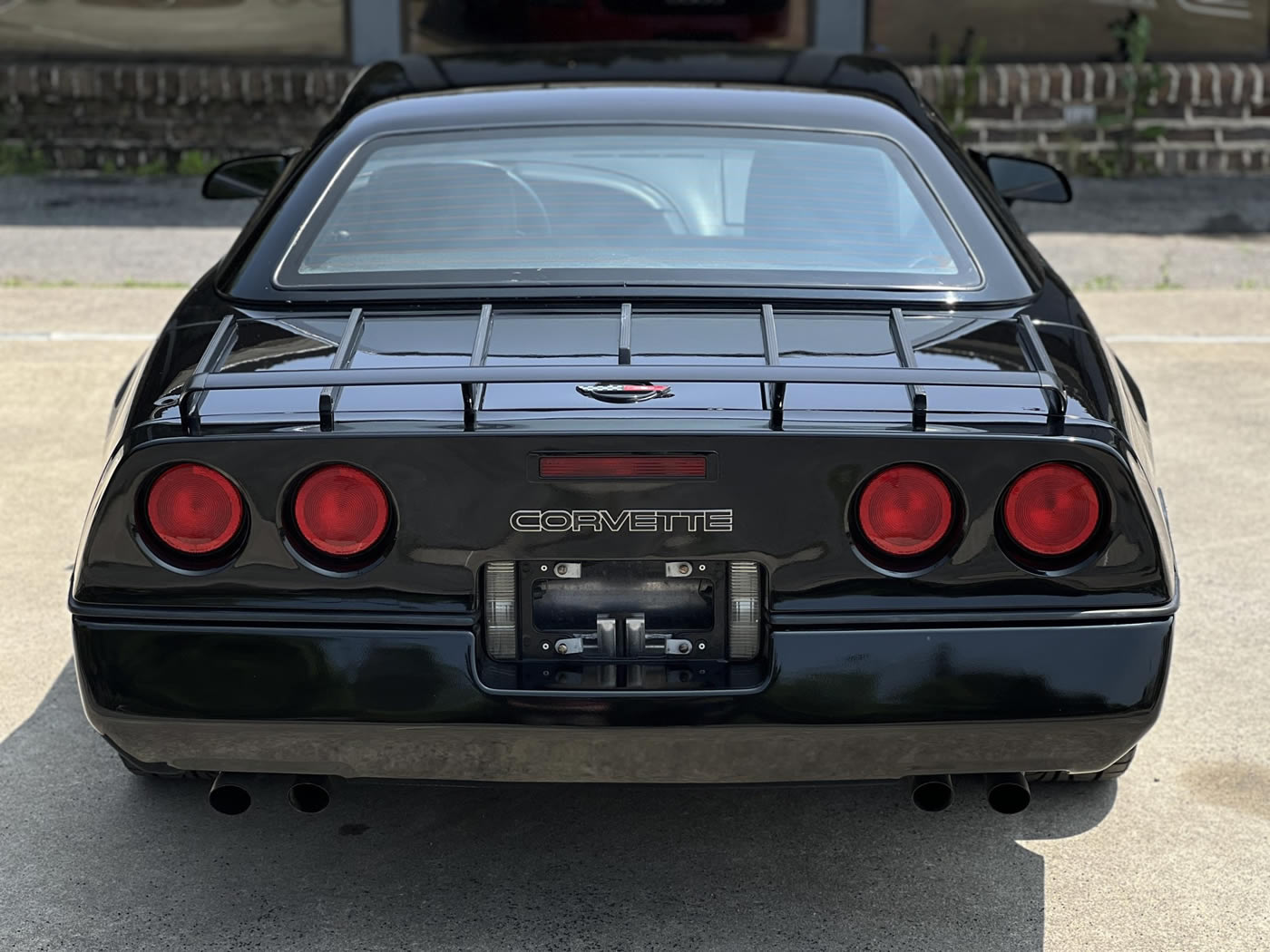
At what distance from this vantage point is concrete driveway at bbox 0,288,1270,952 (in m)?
2.88

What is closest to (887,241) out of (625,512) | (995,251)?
(995,251)

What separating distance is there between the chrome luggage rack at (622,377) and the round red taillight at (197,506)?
0.26 ft

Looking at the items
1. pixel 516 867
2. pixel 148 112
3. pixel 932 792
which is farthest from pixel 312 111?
pixel 932 792

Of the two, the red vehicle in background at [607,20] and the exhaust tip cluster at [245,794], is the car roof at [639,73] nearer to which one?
the exhaust tip cluster at [245,794]

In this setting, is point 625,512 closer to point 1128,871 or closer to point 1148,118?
point 1128,871

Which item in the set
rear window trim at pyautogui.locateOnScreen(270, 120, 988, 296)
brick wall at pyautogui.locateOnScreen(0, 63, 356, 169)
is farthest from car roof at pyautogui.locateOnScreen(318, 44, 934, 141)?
brick wall at pyautogui.locateOnScreen(0, 63, 356, 169)

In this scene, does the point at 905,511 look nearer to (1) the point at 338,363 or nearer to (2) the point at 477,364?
(2) the point at 477,364

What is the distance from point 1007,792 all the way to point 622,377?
96 centimetres

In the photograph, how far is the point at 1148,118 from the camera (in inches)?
425

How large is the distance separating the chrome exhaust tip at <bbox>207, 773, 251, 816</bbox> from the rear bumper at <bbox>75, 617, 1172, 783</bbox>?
0.19 m

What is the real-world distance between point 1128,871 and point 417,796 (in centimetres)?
144

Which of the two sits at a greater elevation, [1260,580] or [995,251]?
[995,251]

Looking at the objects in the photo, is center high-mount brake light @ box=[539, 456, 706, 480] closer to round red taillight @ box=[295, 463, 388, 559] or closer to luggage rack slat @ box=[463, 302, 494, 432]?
luggage rack slat @ box=[463, 302, 494, 432]

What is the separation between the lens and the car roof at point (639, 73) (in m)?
3.85
